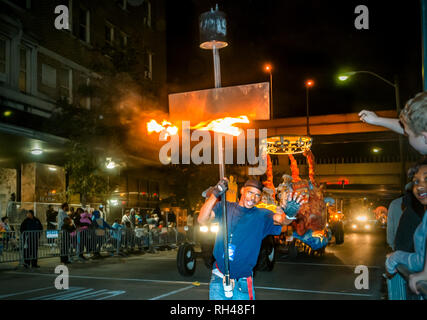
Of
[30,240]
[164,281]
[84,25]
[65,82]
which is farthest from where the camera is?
[84,25]

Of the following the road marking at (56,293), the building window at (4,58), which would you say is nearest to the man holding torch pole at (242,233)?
the road marking at (56,293)

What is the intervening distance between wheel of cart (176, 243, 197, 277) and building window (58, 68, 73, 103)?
1413 cm

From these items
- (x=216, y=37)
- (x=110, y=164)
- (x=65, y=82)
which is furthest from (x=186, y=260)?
(x=65, y=82)

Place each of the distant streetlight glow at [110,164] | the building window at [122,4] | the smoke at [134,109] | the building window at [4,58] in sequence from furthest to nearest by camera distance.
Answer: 1. the building window at [122,4]
2. the building window at [4,58]
3. the smoke at [134,109]
4. the distant streetlight glow at [110,164]

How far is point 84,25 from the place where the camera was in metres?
25.3

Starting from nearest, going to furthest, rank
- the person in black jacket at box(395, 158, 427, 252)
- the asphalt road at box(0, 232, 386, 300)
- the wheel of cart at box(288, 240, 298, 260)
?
the person in black jacket at box(395, 158, 427, 252)
the asphalt road at box(0, 232, 386, 300)
the wheel of cart at box(288, 240, 298, 260)

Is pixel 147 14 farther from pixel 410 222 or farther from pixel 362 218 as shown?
pixel 410 222

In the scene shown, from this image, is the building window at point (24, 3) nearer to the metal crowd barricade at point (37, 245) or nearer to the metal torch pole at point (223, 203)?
the metal crowd barricade at point (37, 245)

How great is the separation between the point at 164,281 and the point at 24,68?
559 inches

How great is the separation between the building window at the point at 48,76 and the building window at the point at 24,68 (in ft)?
3.90

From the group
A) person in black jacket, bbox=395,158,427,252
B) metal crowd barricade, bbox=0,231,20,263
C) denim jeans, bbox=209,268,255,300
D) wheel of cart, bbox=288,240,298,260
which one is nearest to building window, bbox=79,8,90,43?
metal crowd barricade, bbox=0,231,20,263

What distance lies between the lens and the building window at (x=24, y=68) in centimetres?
2088

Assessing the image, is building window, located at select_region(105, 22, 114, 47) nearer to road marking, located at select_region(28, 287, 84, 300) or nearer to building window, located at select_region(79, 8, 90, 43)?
building window, located at select_region(79, 8, 90, 43)

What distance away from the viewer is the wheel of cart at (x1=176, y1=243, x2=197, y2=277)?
11.7 meters
